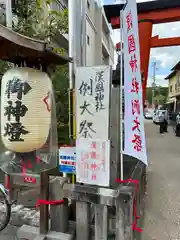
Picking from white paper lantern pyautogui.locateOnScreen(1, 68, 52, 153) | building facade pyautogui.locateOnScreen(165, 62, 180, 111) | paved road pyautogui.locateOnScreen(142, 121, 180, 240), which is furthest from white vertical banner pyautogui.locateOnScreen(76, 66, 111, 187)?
building facade pyautogui.locateOnScreen(165, 62, 180, 111)

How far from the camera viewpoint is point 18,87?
2.46m

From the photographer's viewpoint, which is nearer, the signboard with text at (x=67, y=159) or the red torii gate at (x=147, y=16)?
the signboard with text at (x=67, y=159)

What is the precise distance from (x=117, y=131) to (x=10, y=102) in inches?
55.6

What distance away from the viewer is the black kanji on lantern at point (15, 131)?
2461 mm

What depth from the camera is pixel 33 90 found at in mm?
2508

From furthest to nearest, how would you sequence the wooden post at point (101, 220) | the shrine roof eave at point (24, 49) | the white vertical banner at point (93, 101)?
the wooden post at point (101, 220) < the white vertical banner at point (93, 101) < the shrine roof eave at point (24, 49)

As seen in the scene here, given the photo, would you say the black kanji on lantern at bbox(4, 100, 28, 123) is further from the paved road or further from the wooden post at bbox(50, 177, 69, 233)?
the paved road

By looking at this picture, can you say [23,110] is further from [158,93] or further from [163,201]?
[158,93]

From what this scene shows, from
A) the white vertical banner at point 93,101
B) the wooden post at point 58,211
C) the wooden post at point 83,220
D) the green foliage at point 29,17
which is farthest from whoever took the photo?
the green foliage at point 29,17

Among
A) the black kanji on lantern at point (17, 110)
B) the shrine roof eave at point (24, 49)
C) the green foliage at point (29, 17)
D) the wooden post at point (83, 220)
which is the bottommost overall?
the wooden post at point (83, 220)

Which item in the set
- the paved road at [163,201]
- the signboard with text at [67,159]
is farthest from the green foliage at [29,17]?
the paved road at [163,201]

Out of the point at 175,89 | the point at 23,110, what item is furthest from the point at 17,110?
the point at 175,89

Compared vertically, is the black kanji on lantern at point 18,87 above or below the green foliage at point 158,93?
below

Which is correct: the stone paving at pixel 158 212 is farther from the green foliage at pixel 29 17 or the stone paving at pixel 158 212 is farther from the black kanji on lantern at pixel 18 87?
the green foliage at pixel 29 17
